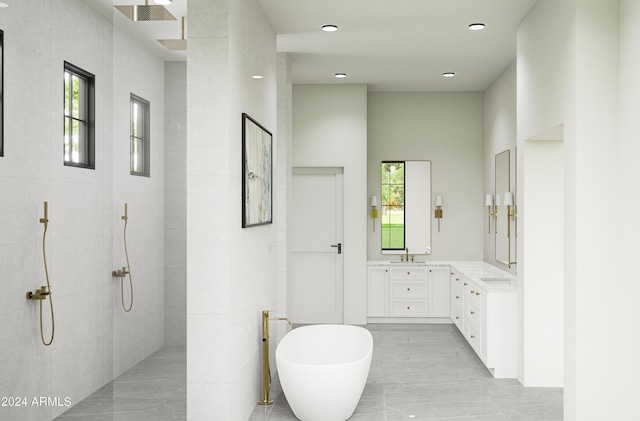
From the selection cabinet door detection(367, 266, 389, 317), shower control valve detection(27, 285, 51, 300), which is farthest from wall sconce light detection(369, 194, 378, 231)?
shower control valve detection(27, 285, 51, 300)

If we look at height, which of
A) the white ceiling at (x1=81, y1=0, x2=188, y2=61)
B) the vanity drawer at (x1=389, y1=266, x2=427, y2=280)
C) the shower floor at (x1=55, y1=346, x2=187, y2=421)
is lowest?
the shower floor at (x1=55, y1=346, x2=187, y2=421)

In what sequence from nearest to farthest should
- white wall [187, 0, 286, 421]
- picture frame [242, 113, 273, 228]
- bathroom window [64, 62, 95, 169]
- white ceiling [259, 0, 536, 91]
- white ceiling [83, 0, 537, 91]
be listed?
white wall [187, 0, 286, 421]
bathroom window [64, 62, 95, 169]
picture frame [242, 113, 273, 228]
white ceiling [83, 0, 537, 91]
white ceiling [259, 0, 536, 91]

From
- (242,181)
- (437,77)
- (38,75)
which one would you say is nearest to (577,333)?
(242,181)

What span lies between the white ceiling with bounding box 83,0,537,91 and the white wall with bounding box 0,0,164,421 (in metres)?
0.36

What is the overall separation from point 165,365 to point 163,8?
2498 millimetres

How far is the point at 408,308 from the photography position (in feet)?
22.0

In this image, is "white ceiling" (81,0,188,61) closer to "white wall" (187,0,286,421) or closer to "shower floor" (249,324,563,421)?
"white wall" (187,0,286,421)

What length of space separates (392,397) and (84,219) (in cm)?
252

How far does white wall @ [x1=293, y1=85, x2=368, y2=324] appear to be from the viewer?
→ 6.58 metres

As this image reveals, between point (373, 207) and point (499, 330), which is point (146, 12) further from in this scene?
point (373, 207)

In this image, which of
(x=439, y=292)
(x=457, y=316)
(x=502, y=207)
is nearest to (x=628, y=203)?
(x=502, y=207)

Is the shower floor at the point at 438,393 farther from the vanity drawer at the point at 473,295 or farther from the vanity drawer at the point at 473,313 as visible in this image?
the vanity drawer at the point at 473,295

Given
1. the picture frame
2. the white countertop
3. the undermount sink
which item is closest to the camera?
the picture frame

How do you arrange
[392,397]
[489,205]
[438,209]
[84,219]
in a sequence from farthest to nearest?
[438,209] < [489,205] < [392,397] < [84,219]
